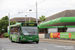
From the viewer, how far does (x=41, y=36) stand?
180 ft

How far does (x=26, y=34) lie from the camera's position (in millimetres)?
25516

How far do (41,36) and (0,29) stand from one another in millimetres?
46784

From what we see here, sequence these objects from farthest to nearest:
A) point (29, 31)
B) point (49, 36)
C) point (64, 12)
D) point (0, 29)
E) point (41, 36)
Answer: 1. point (0, 29)
2. point (64, 12)
3. point (41, 36)
4. point (49, 36)
5. point (29, 31)

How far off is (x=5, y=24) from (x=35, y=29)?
74.8 m

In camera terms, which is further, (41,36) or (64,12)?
(64,12)

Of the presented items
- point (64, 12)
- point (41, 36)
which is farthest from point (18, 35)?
point (64, 12)

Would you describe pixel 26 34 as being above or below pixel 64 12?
below

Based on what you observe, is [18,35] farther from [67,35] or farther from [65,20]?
[65,20]

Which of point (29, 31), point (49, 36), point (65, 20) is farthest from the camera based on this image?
point (49, 36)

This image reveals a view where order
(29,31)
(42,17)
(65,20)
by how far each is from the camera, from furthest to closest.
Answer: (42,17) < (65,20) < (29,31)

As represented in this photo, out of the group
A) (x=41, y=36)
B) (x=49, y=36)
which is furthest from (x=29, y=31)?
(x=41, y=36)

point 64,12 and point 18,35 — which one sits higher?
point 64,12

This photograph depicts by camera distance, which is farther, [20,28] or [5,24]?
[5,24]

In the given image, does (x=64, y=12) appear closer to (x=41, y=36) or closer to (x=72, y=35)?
(x=41, y=36)
